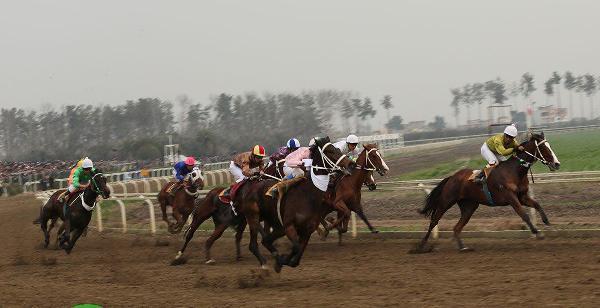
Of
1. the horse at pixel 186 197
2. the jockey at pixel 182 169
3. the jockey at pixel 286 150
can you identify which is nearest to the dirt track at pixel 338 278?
the horse at pixel 186 197

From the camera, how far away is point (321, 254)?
12.2m

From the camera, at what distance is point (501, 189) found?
11.4 metres

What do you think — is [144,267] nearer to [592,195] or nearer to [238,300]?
[238,300]

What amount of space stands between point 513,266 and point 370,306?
2.88 meters

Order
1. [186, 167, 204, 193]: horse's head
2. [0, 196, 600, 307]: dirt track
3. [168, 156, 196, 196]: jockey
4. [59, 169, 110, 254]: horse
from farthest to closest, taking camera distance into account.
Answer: [168, 156, 196, 196]: jockey < [186, 167, 204, 193]: horse's head < [59, 169, 110, 254]: horse < [0, 196, 600, 307]: dirt track

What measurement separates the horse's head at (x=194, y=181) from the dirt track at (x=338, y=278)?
139 centimetres

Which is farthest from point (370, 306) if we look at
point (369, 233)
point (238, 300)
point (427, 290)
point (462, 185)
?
point (369, 233)

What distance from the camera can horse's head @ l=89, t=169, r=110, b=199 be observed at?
529 inches

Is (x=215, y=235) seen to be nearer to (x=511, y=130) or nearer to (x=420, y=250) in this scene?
(x=420, y=250)

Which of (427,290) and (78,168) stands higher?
(78,168)

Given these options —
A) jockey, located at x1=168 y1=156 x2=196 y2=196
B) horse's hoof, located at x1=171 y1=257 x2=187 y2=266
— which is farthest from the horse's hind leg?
jockey, located at x1=168 y1=156 x2=196 y2=196

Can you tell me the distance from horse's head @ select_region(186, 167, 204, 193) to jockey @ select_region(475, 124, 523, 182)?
5.46 metres

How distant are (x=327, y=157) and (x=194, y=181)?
6.27 metres

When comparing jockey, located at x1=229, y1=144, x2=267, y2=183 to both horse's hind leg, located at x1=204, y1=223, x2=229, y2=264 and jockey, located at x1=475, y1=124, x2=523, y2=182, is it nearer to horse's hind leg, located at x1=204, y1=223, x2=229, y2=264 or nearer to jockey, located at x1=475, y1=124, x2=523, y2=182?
horse's hind leg, located at x1=204, y1=223, x2=229, y2=264
